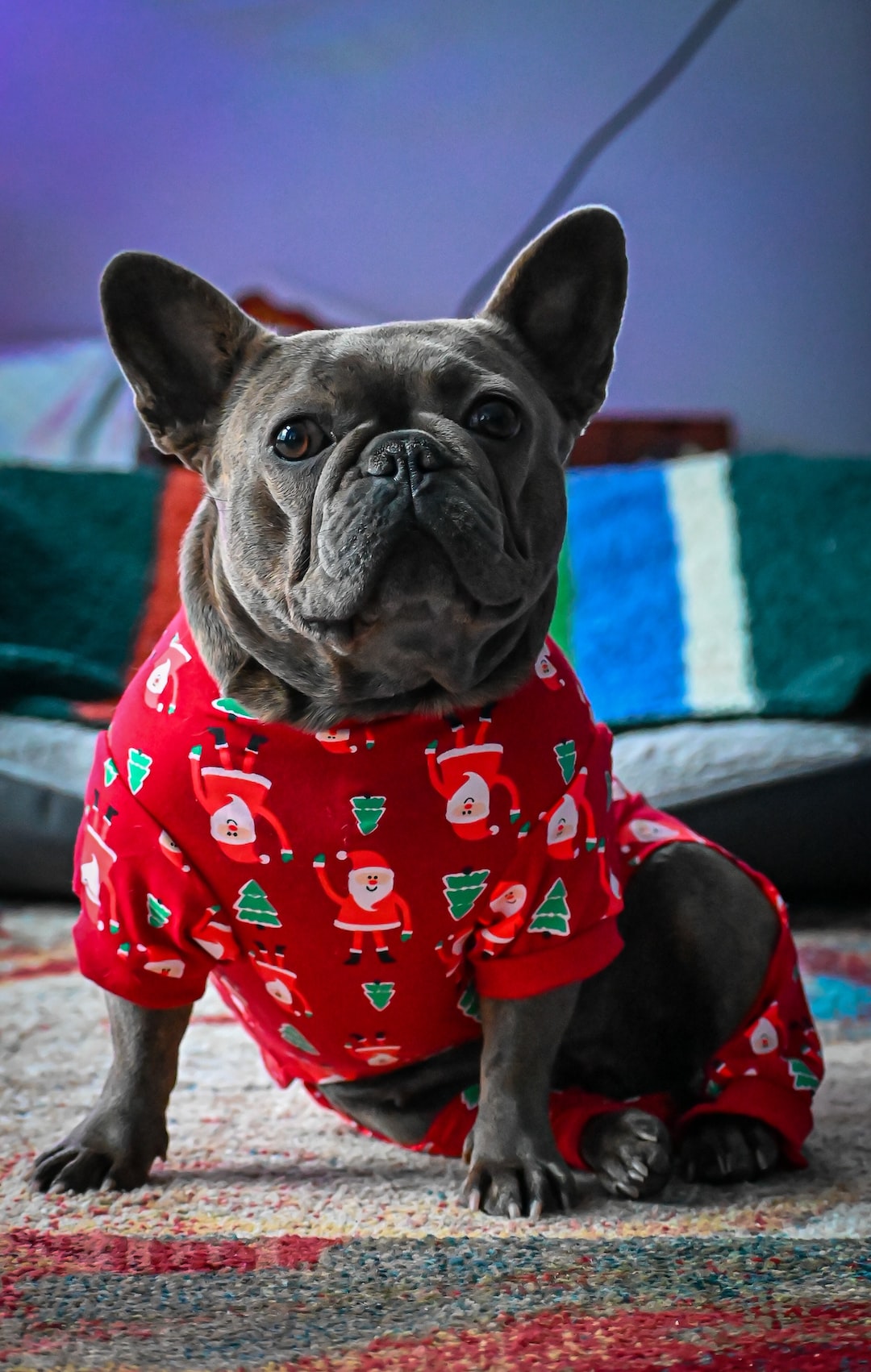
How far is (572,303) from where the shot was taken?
1452mm

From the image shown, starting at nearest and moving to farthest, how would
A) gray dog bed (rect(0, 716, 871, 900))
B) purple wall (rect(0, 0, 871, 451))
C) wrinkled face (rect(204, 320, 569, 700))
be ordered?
wrinkled face (rect(204, 320, 569, 700)) < gray dog bed (rect(0, 716, 871, 900)) < purple wall (rect(0, 0, 871, 451))

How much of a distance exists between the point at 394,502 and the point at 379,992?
47 cm

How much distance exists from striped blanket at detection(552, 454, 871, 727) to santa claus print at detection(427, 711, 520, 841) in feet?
4.80

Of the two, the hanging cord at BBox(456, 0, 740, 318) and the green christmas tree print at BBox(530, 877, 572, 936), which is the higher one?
the hanging cord at BBox(456, 0, 740, 318)

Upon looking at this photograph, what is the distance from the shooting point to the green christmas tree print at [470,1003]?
136cm

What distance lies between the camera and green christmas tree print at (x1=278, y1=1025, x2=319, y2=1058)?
4.51 feet

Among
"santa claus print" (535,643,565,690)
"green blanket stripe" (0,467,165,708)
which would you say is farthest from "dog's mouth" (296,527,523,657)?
"green blanket stripe" (0,467,165,708)

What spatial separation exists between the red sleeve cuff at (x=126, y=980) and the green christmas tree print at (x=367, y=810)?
24cm

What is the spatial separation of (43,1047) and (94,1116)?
0.50 meters

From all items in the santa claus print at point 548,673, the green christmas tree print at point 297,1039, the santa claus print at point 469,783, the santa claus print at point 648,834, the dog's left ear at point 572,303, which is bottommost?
the green christmas tree print at point 297,1039

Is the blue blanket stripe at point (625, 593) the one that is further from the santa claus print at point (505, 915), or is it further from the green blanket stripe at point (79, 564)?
the santa claus print at point (505, 915)

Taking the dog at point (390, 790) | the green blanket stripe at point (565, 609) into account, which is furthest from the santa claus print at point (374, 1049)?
the green blanket stripe at point (565, 609)

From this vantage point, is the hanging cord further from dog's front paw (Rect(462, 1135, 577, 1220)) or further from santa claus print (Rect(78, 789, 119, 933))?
dog's front paw (Rect(462, 1135, 577, 1220))

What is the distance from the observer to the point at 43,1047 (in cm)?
178
